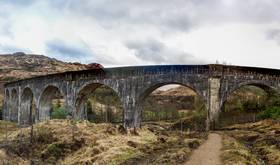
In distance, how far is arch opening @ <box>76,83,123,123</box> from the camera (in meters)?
41.9

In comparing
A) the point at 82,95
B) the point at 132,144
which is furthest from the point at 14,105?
the point at 132,144

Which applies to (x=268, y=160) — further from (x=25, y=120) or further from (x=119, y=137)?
(x=25, y=120)

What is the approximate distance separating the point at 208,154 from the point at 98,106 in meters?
59.1

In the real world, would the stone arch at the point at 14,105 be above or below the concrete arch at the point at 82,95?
below

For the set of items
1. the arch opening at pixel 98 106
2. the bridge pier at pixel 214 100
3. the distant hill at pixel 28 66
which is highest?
the distant hill at pixel 28 66

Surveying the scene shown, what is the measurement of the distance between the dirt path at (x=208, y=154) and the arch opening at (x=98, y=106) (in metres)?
16.1

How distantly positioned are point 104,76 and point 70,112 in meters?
6.95

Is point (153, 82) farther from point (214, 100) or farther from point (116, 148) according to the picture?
point (116, 148)

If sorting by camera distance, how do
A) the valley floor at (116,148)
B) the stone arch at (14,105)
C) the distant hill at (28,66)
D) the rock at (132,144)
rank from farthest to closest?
the distant hill at (28,66) → the stone arch at (14,105) → the rock at (132,144) → the valley floor at (116,148)

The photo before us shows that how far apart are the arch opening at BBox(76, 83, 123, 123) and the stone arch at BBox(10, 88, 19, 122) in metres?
11.7

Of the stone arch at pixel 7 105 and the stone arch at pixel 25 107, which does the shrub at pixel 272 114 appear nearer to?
the stone arch at pixel 25 107

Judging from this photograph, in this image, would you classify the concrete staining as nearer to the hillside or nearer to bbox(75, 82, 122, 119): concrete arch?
bbox(75, 82, 122, 119): concrete arch

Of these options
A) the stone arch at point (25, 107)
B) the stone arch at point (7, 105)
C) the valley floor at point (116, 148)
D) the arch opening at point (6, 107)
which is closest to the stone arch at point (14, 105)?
the stone arch at point (7, 105)

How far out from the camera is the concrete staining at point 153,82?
31.5 m
